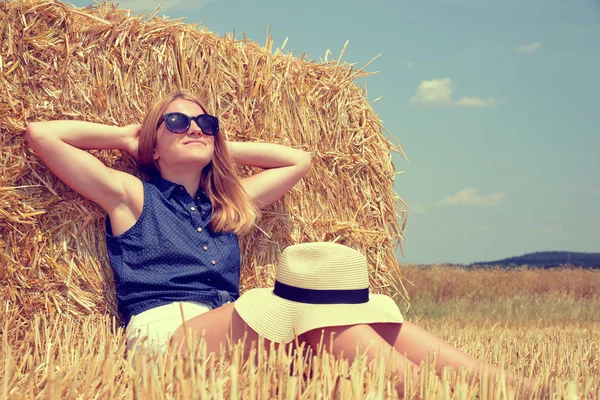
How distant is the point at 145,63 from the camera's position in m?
3.79

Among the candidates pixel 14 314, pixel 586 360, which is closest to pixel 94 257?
pixel 14 314

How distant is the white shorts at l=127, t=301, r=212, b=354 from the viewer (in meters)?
3.05

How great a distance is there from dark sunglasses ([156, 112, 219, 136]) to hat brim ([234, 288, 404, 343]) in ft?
3.40

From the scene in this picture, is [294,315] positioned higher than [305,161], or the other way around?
[305,161]

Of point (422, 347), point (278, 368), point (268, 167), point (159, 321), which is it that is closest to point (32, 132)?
point (159, 321)

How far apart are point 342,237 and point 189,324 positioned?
1574 mm

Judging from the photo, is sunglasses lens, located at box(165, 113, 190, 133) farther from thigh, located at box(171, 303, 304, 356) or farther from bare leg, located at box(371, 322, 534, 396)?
bare leg, located at box(371, 322, 534, 396)

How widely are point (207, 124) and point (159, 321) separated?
3.58 feet

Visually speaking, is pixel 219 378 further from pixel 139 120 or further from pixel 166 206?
pixel 139 120

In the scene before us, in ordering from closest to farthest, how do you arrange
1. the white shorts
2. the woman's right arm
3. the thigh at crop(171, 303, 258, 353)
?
the thigh at crop(171, 303, 258, 353)
the white shorts
the woman's right arm

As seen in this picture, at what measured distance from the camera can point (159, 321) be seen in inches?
122

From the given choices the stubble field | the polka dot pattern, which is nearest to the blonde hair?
the polka dot pattern

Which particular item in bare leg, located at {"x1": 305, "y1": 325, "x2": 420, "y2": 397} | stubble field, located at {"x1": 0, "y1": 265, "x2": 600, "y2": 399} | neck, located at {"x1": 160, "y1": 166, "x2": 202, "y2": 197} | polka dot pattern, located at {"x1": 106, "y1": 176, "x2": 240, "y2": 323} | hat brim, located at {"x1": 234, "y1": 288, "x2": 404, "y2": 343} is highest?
neck, located at {"x1": 160, "y1": 166, "x2": 202, "y2": 197}

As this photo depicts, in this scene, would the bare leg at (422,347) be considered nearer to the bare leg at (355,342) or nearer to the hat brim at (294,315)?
the hat brim at (294,315)
